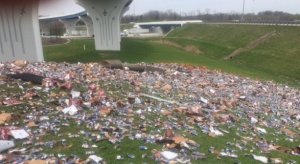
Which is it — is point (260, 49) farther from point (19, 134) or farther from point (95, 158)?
point (95, 158)

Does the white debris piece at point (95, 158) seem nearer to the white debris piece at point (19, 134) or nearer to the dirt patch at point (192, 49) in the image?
the white debris piece at point (19, 134)

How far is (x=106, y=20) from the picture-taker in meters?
34.6

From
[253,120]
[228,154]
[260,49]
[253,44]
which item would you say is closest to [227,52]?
[253,44]

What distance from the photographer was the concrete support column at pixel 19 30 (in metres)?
22.6

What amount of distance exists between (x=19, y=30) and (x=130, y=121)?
1706 centimetres

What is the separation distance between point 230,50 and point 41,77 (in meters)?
36.9

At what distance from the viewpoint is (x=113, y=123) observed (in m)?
8.57

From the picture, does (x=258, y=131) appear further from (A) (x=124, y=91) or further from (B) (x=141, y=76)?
(B) (x=141, y=76)

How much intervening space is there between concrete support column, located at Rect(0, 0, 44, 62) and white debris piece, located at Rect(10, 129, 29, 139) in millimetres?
16122

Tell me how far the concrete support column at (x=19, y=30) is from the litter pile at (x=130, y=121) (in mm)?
9206

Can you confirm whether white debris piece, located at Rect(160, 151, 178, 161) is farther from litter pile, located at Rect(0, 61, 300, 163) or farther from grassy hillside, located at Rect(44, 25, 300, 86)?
grassy hillside, located at Rect(44, 25, 300, 86)

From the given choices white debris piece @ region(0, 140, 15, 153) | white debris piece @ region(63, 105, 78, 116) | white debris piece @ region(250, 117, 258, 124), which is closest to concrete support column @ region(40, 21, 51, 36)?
white debris piece @ region(250, 117, 258, 124)

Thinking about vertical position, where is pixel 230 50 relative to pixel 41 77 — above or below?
below

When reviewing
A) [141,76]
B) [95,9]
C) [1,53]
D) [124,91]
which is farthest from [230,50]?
[124,91]
